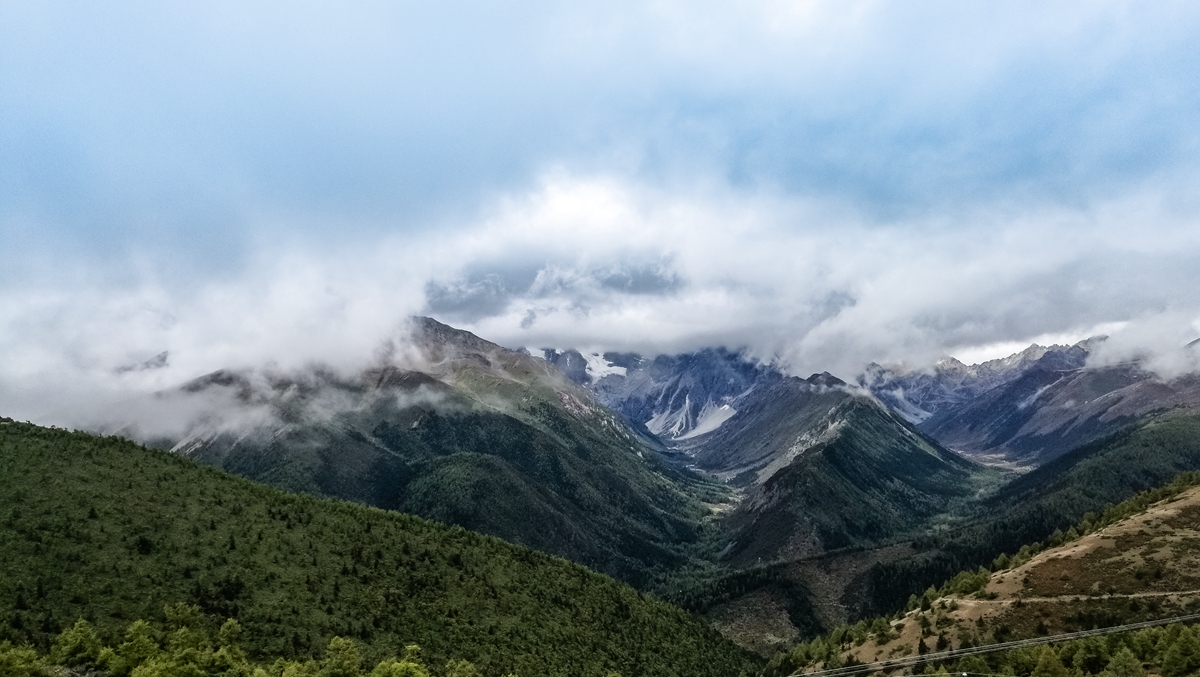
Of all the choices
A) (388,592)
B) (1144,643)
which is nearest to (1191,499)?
(1144,643)

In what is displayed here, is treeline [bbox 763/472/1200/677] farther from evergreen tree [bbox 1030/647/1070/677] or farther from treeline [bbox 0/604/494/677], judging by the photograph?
treeline [bbox 0/604/494/677]

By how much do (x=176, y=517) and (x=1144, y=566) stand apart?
202260 mm

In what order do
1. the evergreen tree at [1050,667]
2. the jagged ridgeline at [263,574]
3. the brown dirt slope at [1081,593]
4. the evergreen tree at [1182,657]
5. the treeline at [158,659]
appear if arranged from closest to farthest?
the treeline at [158,659] → the evergreen tree at [1182,657] → the evergreen tree at [1050,667] → the jagged ridgeline at [263,574] → the brown dirt slope at [1081,593]

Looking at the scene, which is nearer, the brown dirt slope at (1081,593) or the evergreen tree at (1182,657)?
the evergreen tree at (1182,657)

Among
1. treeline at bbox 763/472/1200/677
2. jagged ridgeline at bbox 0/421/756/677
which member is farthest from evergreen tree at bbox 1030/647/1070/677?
jagged ridgeline at bbox 0/421/756/677

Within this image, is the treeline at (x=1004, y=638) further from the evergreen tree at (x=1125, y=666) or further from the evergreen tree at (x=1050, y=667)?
the evergreen tree at (x=1050, y=667)

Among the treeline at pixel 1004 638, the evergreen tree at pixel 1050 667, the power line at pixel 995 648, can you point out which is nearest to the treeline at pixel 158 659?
the power line at pixel 995 648

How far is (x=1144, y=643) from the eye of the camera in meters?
99.8

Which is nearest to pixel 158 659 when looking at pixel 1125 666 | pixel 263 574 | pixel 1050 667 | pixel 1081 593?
pixel 263 574

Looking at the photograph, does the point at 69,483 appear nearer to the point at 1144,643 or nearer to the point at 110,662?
the point at 110,662

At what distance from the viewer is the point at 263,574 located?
5541 inches

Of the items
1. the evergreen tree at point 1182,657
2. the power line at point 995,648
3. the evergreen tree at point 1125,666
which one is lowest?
the power line at point 995,648

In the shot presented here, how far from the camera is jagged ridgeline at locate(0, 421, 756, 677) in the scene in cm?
11725

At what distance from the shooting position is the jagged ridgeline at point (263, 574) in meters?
117
